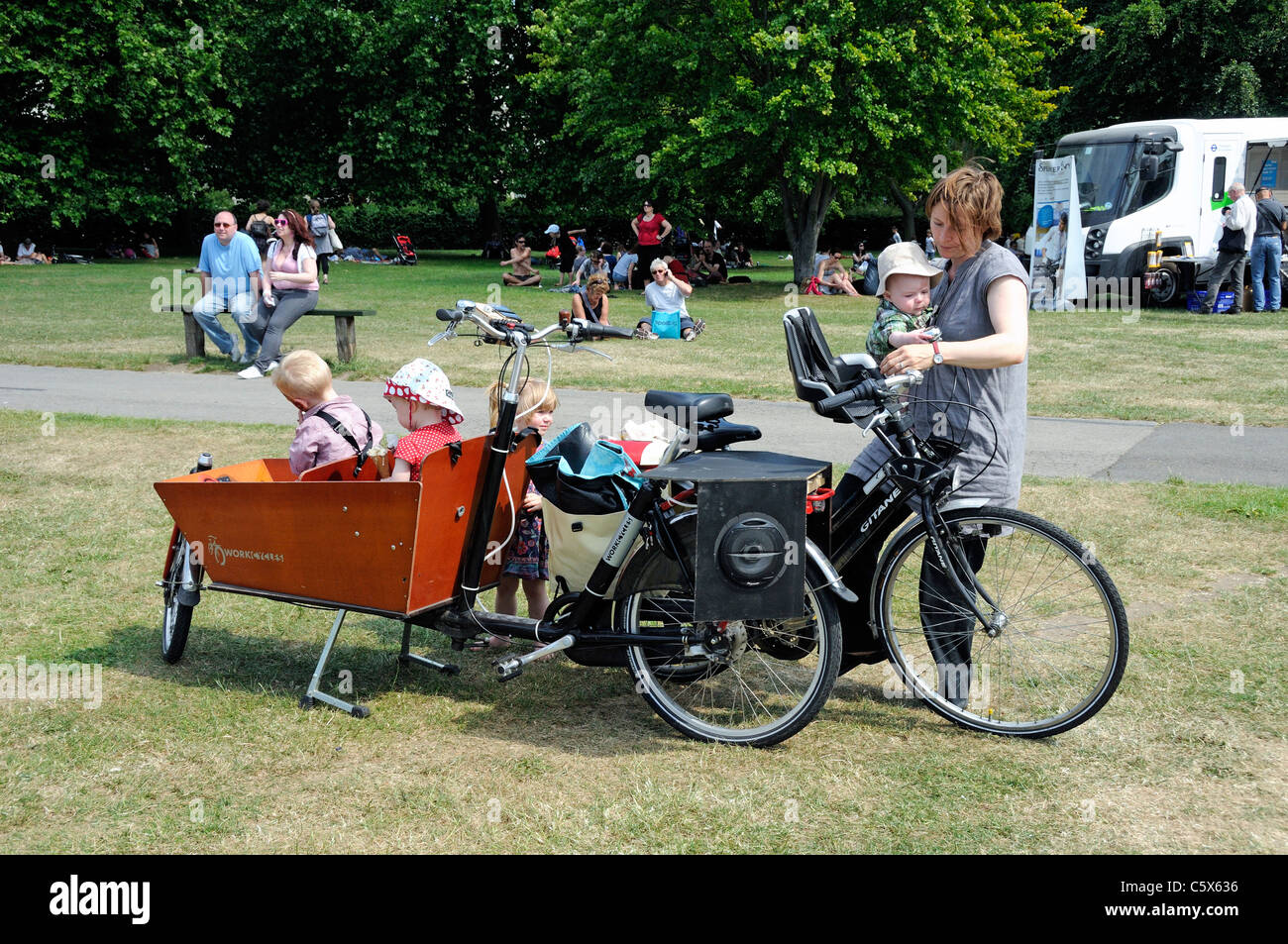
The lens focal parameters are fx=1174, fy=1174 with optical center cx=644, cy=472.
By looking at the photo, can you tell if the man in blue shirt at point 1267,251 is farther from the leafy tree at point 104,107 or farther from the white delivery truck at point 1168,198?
the leafy tree at point 104,107

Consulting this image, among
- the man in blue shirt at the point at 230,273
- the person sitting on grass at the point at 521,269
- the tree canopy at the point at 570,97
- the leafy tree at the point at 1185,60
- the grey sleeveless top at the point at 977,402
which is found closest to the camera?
the grey sleeveless top at the point at 977,402

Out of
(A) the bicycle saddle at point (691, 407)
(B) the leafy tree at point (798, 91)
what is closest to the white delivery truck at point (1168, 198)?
(B) the leafy tree at point (798, 91)

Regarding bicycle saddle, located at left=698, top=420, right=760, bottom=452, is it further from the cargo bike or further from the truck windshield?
the truck windshield

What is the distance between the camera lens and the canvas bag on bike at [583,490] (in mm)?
4109

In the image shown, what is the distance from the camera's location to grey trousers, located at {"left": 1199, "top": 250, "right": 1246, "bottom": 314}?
19.1m

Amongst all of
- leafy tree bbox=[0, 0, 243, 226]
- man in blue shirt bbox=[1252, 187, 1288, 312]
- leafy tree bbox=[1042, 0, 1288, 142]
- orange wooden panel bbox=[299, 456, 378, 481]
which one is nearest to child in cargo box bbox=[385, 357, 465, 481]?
orange wooden panel bbox=[299, 456, 378, 481]

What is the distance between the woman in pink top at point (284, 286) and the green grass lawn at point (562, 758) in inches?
279

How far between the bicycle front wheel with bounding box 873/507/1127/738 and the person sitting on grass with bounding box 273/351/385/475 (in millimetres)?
2122

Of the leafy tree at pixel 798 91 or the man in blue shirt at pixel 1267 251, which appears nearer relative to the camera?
the man in blue shirt at pixel 1267 251

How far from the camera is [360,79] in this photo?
38.6 meters

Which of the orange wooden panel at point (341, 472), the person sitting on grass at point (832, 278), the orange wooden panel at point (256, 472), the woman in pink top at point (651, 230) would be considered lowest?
the orange wooden panel at point (256, 472)

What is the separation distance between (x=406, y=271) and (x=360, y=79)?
10.1m

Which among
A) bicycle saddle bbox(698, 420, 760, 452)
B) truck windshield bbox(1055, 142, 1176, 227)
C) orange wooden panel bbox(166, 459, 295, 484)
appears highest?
truck windshield bbox(1055, 142, 1176, 227)
